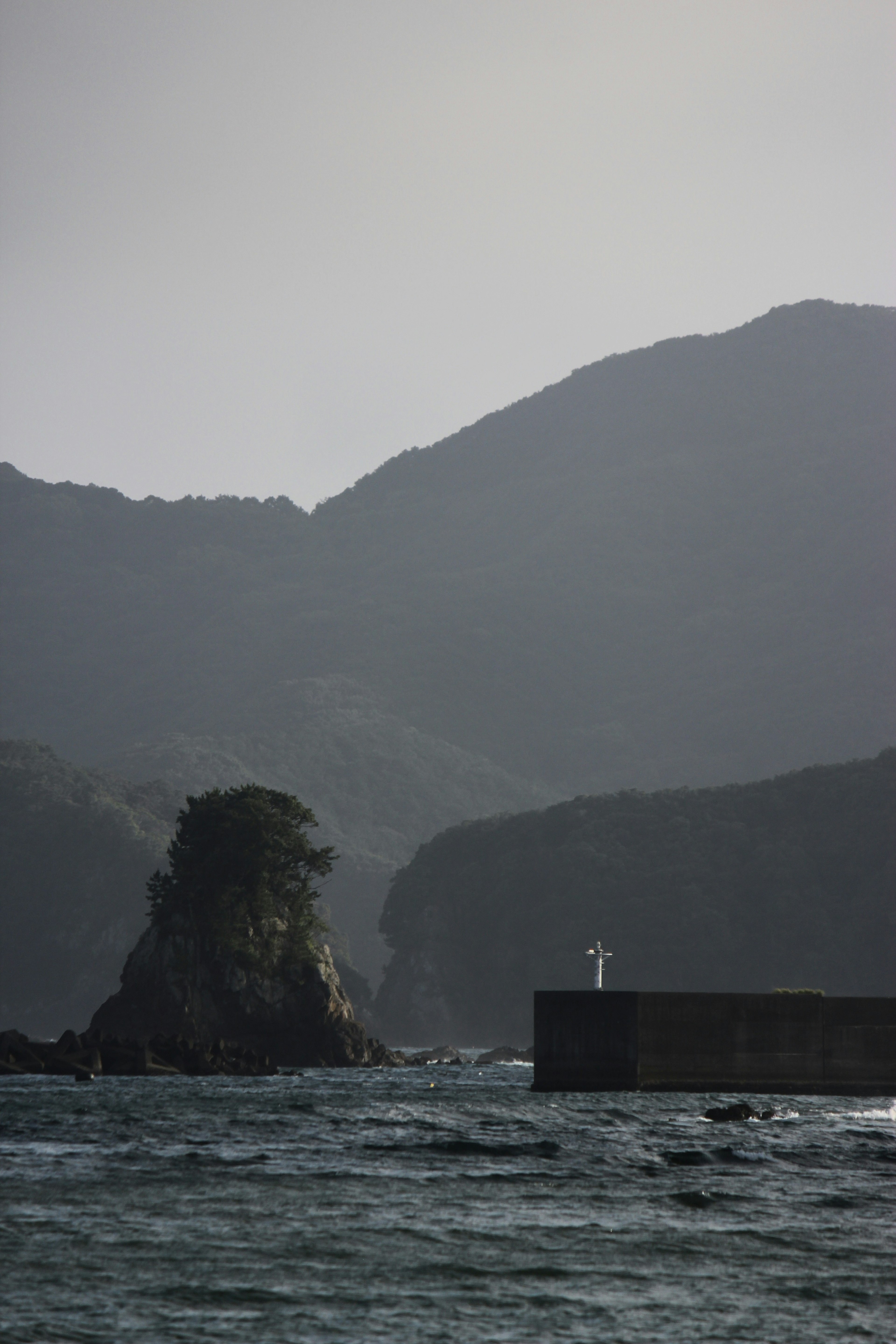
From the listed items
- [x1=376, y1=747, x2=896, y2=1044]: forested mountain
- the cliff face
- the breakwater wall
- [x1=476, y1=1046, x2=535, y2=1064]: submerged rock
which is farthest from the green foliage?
[x1=376, y1=747, x2=896, y2=1044]: forested mountain

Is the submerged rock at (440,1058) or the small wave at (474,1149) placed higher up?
the small wave at (474,1149)

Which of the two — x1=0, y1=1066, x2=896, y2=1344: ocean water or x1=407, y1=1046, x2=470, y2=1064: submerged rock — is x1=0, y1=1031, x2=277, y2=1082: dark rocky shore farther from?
x1=407, y1=1046, x2=470, y2=1064: submerged rock

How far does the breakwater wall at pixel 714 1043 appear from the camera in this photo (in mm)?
46656

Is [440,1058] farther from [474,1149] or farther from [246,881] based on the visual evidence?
[474,1149]

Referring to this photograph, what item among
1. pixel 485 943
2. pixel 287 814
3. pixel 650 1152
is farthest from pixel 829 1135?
pixel 485 943

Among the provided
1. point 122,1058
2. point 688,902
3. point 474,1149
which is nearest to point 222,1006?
point 122,1058

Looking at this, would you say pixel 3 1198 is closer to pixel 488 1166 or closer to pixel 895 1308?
pixel 488 1166

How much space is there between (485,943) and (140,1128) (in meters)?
162

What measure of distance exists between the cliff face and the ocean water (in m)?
45.5

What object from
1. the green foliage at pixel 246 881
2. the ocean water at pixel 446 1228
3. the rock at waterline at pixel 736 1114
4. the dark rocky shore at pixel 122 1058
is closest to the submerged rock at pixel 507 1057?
the green foliage at pixel 246 881

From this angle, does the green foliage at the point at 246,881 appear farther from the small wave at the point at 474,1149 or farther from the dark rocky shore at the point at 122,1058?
the small wave at the point at 474,1149

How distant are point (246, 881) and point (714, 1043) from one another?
168 ft

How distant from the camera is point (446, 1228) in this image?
910 inches

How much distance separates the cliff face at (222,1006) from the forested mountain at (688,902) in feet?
283
